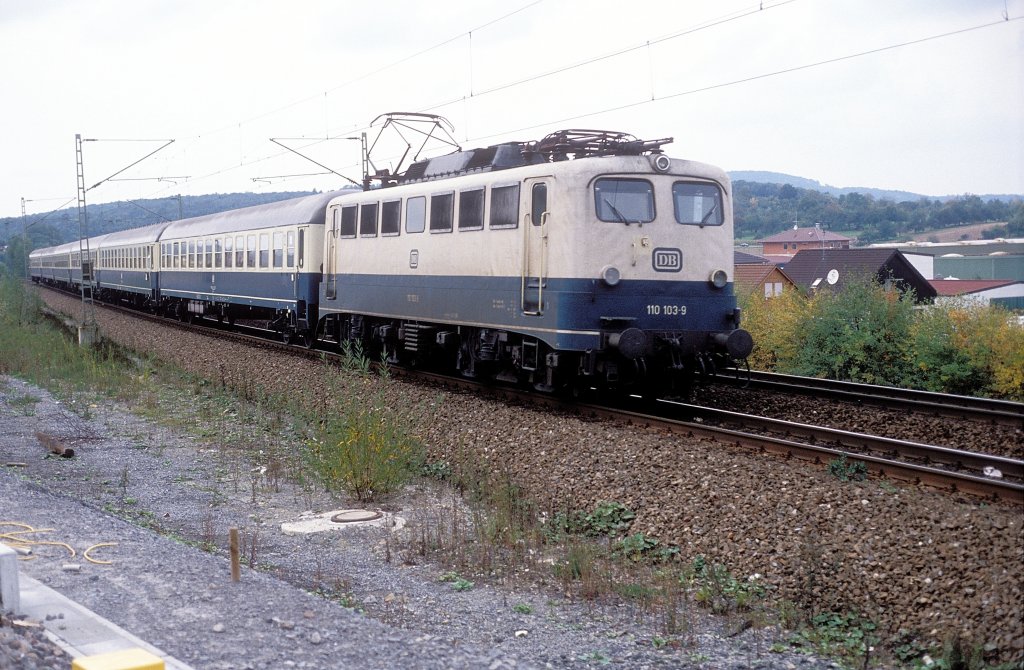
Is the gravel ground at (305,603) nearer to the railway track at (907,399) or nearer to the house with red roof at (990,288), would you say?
the railway track at (907,399)

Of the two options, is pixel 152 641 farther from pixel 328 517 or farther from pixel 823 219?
pixel 823 219

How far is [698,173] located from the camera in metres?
12.8

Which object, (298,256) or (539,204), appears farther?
(298,256)

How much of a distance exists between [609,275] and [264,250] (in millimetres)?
14417

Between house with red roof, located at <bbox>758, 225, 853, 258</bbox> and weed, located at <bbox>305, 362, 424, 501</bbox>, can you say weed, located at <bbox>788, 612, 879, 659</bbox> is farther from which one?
house with red roof, located at <bbox>758, 225, 853, 258</bbox>

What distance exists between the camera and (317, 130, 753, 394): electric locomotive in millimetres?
11906

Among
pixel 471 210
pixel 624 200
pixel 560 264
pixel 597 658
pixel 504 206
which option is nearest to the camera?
pixel 597 658

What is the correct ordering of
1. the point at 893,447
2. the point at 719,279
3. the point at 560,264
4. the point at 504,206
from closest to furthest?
the point at 893,447 < the point at 560,264 < the point at 719,279 < the point at 504,206

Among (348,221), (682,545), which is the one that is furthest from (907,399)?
(348,221)

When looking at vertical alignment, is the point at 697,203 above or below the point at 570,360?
above

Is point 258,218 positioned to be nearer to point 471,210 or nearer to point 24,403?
point 24,403

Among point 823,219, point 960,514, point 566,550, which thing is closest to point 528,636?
point 566,550

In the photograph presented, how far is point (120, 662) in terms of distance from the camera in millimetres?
4258

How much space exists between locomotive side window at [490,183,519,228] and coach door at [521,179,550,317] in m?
0.28
